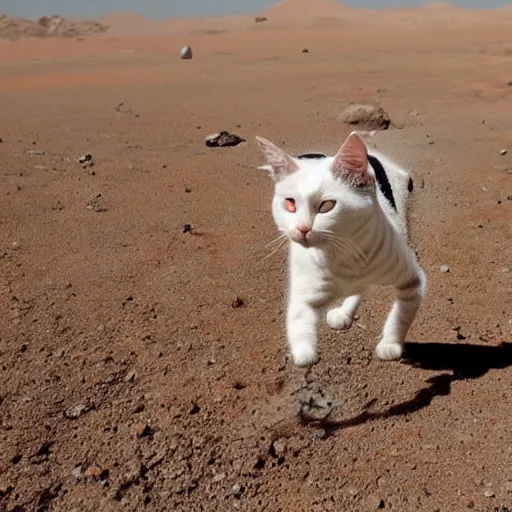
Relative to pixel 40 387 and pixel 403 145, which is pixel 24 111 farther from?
pixel 40 387

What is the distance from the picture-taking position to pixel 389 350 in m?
2.54

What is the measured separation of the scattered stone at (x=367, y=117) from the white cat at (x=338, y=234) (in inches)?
168

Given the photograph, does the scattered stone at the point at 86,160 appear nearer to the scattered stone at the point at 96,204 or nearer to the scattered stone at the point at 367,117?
the scattered stone at the point at 96,204

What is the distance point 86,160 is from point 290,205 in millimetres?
3910

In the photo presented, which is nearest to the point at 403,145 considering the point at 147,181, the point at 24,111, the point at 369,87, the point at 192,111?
the point at 147,181

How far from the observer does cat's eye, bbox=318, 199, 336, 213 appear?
6.26 ft

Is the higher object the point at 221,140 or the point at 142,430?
the point at 142,430

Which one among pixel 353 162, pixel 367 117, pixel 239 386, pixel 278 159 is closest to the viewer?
pixel 353 162

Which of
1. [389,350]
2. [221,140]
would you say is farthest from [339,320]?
[221,140]

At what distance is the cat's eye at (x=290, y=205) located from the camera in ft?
6.48

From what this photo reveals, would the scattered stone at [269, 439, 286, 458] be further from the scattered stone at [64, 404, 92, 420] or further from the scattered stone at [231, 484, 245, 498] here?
the scattered stone at [64, 404, 92, 420]

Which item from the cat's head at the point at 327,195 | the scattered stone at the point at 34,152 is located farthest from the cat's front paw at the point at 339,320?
the scattered stone at the point at 34,152

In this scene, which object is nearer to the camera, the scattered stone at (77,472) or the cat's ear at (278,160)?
the cat's ear at (278,160)

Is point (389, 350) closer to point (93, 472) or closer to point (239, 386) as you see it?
point (239, 386)
